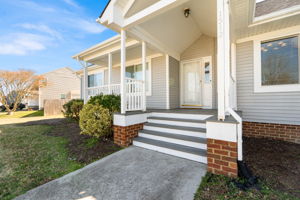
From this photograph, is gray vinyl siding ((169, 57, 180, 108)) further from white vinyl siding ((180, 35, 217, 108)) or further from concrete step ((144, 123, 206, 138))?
concrete step ((144, 123, 206, 138))

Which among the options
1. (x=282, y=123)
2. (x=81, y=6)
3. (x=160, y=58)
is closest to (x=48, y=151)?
(x=160, y=58)

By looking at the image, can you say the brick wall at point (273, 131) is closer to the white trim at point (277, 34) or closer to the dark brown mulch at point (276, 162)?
the dark brown mulch at point (276, 162)

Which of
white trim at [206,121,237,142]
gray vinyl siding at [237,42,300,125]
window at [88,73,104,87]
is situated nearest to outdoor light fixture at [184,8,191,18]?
gray vinyl siding at [237,42,300,125]

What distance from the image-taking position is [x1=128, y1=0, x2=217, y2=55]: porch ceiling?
386 centimetres

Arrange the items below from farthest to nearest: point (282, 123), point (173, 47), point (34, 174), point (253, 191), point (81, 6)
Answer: point (81, 6), point (173, 47), point (282, 123), point (34, 174), point (253, 191)

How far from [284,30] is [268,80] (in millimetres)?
1438

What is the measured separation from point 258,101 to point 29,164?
6.31 m

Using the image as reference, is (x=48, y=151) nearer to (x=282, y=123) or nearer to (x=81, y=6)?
(x=282, y=123)

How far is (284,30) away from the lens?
375cm

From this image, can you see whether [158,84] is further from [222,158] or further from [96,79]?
[96,79]

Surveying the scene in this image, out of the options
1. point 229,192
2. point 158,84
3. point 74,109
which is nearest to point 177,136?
point 229,192

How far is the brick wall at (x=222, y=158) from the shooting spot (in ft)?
6.74

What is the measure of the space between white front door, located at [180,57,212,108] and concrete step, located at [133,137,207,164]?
309 cm

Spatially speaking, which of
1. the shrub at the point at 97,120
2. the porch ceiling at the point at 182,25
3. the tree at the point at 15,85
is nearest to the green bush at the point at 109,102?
the shrub at the point at 97,120
